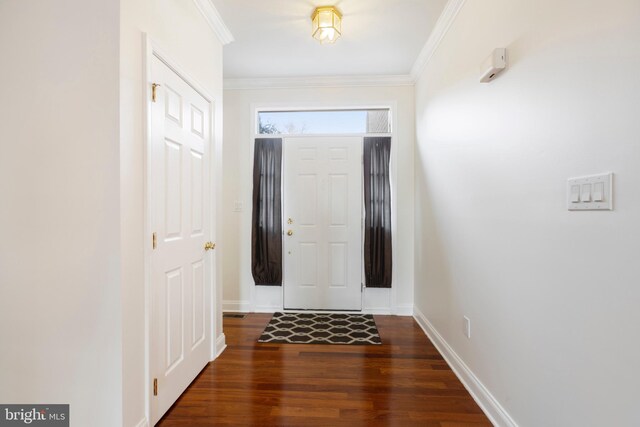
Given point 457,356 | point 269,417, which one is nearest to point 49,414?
point 269,417

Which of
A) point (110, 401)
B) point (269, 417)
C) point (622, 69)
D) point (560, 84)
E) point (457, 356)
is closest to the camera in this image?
point (622, 69)

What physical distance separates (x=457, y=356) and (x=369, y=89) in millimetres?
2884

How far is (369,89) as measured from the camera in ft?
12.4

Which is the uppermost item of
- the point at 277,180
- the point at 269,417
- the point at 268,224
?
the point at 277,180

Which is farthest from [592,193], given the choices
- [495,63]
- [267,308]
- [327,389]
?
[267,308]

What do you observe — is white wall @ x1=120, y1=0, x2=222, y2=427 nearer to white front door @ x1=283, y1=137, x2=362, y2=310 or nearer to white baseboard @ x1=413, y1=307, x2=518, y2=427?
white baseboard @ x1=413, y1=307, x2=518, y2=427

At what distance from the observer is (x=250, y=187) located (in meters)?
3.83

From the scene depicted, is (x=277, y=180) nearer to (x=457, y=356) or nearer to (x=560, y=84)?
(x=457, y=356)

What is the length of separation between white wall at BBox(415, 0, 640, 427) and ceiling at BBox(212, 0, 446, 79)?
513 mm

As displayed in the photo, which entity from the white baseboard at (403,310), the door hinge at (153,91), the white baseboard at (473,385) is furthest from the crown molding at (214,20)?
the white baseboard at (403,310)

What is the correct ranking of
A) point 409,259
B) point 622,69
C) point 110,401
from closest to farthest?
1. point 622,69
2. point 110,401
3. point 409,259

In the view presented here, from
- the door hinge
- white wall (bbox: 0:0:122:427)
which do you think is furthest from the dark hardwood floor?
the door hinge

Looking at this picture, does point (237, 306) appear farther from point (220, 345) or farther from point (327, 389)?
point (327, 389)

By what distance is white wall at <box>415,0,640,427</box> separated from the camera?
102 cm
